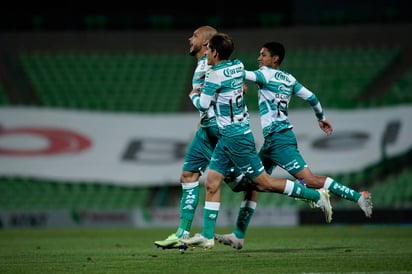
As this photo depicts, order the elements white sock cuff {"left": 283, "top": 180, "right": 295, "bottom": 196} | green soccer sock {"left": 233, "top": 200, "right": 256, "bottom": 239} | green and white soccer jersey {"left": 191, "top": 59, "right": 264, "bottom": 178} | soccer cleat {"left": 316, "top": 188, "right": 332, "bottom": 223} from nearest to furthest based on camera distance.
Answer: green and white soccer jersey {"left": 191, "top": 59, "right": 264, "bottom": 178}, white sock cuff {"left": 283, "top": 180, "right": 295, "bottom": 196}, soccer cleat {"left": 316, "top": 188, "right": 332, "bottom": 223}, green soccer sock {"left": 233, "top": 200, "right": 256, "bottom": 239}

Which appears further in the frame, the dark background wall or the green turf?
the dark background wall

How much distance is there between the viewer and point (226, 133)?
30.2 ft

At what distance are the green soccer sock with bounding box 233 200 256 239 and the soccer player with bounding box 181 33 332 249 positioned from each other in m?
0.61

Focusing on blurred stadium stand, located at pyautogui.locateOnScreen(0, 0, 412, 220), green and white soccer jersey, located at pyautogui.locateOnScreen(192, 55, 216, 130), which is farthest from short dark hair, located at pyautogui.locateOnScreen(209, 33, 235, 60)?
blurred stadium stand, located at pyautogui.locateOnScreen(0, 0, 412, 220)

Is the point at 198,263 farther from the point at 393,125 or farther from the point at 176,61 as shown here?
the point at 176,61

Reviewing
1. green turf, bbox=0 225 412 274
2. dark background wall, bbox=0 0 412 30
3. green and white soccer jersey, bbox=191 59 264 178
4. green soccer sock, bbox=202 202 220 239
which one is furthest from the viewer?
dark background wall, bbox=0 0 412 30

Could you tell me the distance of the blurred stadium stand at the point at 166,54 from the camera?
23.7 meters

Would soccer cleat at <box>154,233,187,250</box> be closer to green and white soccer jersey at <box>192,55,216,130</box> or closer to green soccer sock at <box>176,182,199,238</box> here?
green soccer sock at <box>176,182,199,238</box>

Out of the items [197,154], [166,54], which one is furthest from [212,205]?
[166,54]

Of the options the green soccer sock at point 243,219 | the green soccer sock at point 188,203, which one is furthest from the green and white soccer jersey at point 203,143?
the green soccer sock at point 243,219

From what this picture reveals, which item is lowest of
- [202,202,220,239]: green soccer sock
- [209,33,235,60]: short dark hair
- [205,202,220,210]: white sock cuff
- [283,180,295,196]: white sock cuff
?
[202,202,220,239]: green soccer sock

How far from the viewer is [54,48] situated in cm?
2545

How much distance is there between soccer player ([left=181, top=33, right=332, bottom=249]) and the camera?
9.02 meters

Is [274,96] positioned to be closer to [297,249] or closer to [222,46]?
[222,46]
